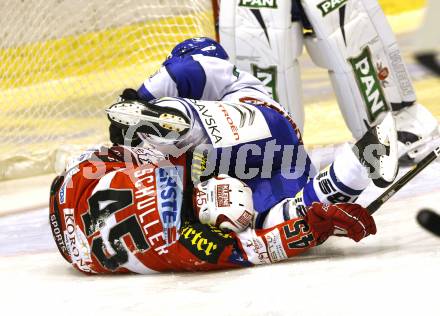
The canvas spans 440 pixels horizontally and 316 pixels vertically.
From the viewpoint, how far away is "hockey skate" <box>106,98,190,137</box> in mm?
1783

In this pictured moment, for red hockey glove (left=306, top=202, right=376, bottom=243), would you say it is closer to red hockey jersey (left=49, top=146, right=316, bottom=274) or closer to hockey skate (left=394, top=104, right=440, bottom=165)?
red hockey jersey (left=49, top=146, right=316, bottom=274)

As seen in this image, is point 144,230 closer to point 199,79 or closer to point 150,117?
point 150,117

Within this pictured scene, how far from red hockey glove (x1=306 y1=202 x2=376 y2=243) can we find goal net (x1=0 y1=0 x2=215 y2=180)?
5.14 feet

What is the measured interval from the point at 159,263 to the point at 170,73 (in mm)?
462

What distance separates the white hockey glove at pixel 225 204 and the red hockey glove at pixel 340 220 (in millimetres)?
141

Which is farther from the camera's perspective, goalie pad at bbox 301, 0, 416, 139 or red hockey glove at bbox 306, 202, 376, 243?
goalie pad at bbox 301, 0, 416, 139

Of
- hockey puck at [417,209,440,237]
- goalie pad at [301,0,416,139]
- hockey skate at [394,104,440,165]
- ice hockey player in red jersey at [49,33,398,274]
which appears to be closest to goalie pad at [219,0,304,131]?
goalie pad at [301,0,416,139]

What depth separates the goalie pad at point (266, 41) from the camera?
260cm

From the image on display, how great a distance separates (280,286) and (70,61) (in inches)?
79.9

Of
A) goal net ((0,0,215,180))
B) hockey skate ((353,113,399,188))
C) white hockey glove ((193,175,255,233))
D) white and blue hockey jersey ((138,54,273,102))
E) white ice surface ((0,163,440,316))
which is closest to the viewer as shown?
white ice surface ((0,163,440,316))

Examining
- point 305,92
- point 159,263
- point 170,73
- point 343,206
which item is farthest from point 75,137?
point 343,206

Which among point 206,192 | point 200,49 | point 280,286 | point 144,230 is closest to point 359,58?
point 200,49

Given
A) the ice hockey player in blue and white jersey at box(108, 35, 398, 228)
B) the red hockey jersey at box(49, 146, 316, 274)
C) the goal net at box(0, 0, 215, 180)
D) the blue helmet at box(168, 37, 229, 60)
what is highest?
the blue helmet at box(168, 37, 229, 60)

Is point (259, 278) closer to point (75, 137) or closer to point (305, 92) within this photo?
point (75, 137)
